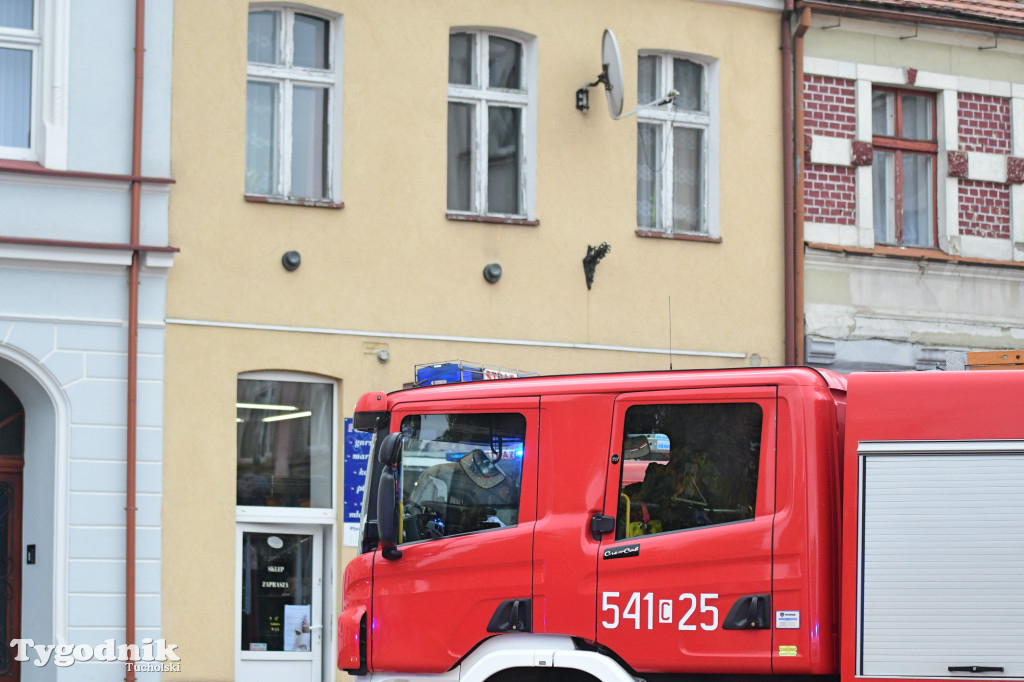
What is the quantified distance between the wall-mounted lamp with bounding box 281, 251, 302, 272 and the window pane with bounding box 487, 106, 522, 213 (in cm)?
214

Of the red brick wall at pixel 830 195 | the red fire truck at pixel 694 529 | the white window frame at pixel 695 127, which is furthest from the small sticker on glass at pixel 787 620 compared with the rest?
the red brick wall at pixel 830 195

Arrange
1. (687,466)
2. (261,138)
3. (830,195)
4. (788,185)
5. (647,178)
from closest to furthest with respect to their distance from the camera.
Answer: (687,466), (261,138), (647,178), (788,185), (830,195)

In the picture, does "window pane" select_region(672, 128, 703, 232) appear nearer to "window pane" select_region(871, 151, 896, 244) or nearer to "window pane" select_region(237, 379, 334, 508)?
"window pane" select_region(871, 151, 896, 244)

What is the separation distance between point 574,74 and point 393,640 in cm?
820

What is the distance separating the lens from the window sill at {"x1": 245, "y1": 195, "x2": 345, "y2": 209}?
47.0 ft

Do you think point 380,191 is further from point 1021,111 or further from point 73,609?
point 1021,111

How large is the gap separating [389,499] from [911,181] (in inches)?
398

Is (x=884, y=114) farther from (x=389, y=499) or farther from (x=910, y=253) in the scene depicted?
(x=389, y=499)

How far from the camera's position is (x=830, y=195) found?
54.2ft

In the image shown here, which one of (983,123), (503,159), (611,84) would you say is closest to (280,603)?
(503,159)

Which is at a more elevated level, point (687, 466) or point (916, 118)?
point (916, 118)

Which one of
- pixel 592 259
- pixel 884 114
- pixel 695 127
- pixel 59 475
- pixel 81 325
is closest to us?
pixel 59 475

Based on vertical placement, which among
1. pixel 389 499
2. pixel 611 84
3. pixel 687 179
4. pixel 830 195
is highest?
pixel 611 84

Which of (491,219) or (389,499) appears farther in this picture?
(491,219)
